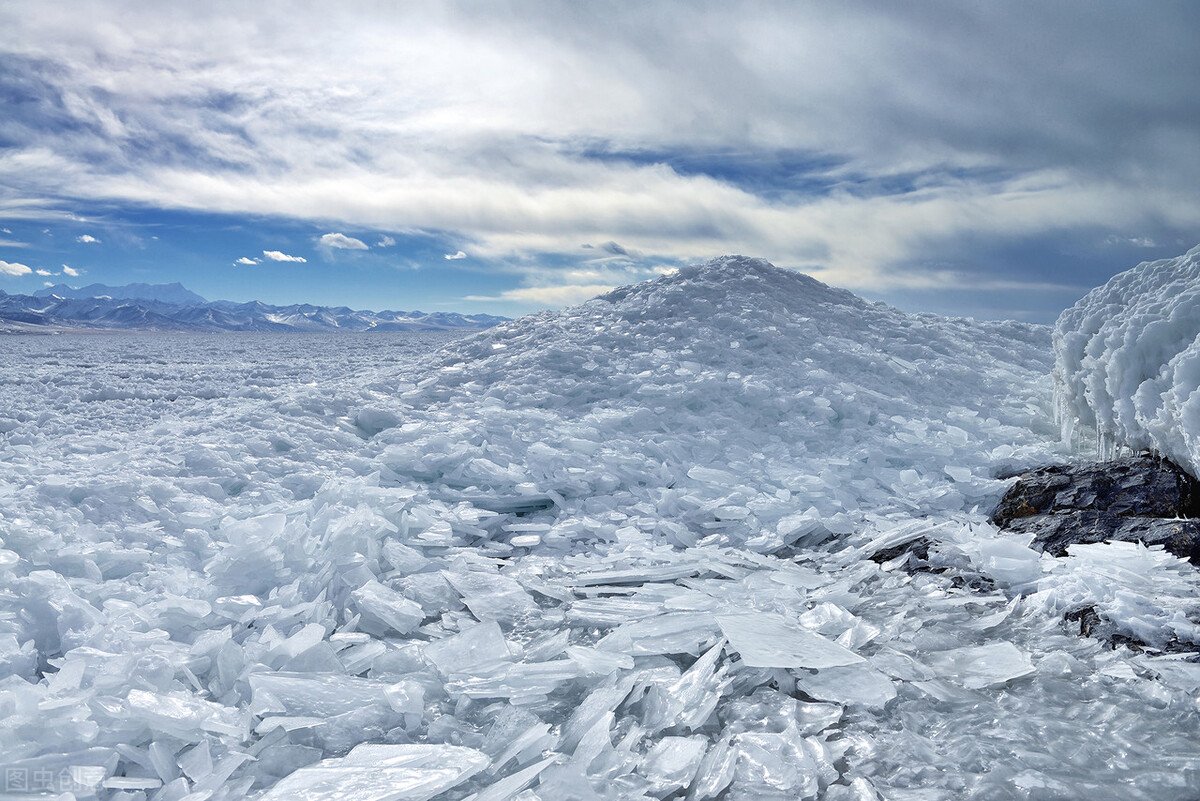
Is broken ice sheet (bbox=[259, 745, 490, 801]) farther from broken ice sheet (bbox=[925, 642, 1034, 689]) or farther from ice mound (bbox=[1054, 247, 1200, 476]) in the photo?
ice mound (bbox=[1054, 247, 1200, 476])

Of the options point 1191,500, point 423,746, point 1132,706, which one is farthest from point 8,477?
point 1191,500

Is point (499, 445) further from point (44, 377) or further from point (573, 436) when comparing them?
point (44, 377)

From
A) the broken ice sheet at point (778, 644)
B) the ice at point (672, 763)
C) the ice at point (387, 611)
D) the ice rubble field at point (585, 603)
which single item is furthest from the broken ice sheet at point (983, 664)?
the ice at point (387, 611)

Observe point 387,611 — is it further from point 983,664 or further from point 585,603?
point 983,664

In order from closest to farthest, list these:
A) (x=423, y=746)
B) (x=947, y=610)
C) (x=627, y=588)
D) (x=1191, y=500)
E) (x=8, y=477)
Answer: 1. (x=423, y=746)
2. (x=947, y=610)
3. (x=627, y=588)
4. (x=1191, y=500)
5. (x=8, y=477)

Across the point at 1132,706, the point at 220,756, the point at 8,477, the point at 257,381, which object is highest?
the point at 257,381

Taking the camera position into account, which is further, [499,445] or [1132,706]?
[499,445]

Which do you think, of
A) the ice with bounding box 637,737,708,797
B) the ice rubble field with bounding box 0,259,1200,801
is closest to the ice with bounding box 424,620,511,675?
the ice rubble field with bounding box 0,259,1200,801

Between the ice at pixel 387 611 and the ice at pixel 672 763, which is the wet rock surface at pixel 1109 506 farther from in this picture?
the ice at pixel 387 611
